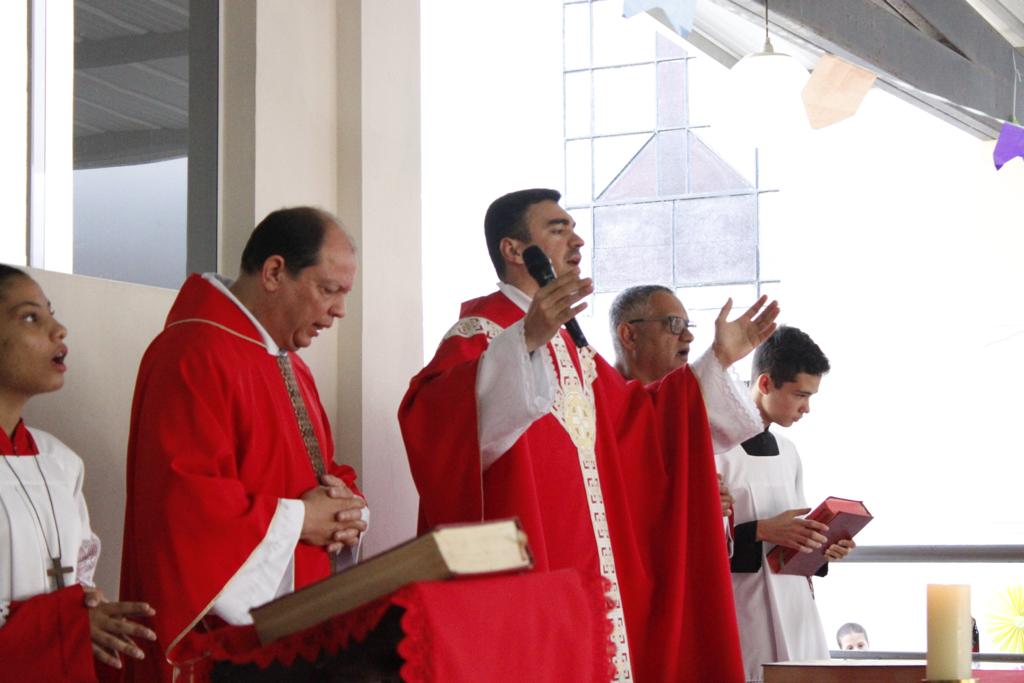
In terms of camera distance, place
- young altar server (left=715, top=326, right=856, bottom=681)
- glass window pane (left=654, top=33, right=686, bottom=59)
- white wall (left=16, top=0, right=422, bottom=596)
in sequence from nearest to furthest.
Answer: white wall (left=16, top=0, right=422, bottom=596), young altar server (left=715, top=326, right=856, bottom=681), glass window pane (left=654, top=33, right=686, bottom=59)

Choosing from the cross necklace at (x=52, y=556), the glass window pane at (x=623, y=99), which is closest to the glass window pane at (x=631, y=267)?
the glass window pane at (x=623, y=99)

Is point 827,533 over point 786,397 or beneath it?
beneath

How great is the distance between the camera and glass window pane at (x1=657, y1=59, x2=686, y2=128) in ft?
40.5

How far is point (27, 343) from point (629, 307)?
201cm

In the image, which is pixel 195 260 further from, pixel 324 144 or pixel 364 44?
pixel 364 44

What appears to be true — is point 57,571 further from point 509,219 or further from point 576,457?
point 509,219

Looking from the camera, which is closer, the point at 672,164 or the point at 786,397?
the point at 786,397

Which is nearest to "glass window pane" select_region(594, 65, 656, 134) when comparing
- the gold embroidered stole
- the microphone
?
the gold embroidered stole

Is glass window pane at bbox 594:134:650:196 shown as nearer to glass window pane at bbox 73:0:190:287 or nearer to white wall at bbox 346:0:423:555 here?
white wall at bbox 346:0:423:555

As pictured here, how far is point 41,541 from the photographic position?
250cm

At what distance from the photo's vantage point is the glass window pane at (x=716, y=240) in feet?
38.4

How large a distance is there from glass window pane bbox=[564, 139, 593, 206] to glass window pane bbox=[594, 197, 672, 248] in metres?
0.23

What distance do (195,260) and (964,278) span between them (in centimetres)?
704

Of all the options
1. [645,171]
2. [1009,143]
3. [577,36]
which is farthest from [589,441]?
[577,36]
